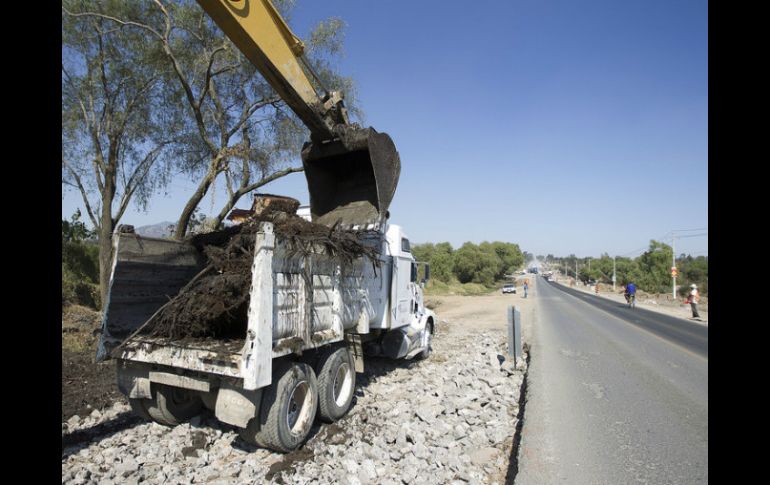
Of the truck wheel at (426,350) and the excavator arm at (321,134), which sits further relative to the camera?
the truck wheel at (426,350)

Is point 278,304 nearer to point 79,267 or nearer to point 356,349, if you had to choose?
point 356,349

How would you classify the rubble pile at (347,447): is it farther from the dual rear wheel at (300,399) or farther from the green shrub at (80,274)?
the green shrub at (80,274)

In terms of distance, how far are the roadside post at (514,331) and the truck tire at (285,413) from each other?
4235 millimetres

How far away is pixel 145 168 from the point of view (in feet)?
41.9

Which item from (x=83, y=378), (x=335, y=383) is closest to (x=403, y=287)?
(x=335, y=383)

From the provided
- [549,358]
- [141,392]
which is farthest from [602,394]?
[141,392]

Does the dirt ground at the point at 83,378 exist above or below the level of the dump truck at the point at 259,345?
below

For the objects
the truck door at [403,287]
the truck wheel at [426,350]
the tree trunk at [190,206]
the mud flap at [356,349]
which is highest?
the tree trunk at [190,206]

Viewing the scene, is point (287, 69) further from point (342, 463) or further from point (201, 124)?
point (201, 124)

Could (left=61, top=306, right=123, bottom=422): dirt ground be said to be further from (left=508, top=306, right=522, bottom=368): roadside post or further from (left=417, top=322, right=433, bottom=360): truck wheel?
(left=508, top=306, right=522, bottom=368): roadside post

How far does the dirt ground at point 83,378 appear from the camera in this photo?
18.0 feet

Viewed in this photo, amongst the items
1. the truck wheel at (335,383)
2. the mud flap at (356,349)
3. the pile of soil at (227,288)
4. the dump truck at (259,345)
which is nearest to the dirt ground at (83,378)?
the dump truck at (259,345)

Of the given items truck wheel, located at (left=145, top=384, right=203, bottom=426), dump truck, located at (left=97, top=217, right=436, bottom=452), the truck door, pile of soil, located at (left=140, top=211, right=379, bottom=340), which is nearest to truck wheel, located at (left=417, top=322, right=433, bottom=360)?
the truck door

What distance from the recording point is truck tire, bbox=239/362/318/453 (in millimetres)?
4023
